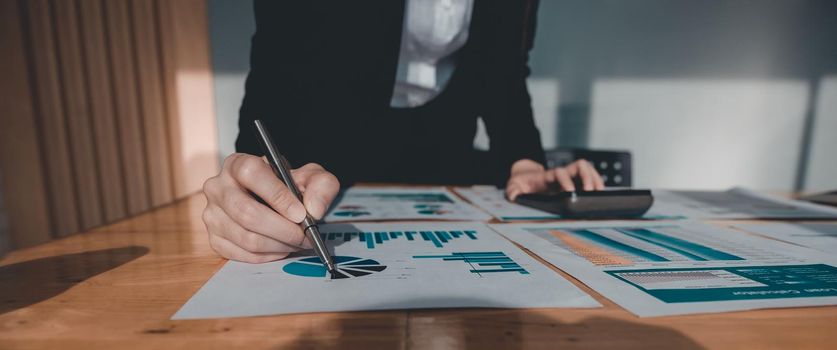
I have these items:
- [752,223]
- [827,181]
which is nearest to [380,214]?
[752,223]

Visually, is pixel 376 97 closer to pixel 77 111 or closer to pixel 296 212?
pixel 296 212

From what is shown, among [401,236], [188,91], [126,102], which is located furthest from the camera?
[188,91]

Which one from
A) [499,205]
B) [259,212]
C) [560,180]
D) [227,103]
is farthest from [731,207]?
[227,103]

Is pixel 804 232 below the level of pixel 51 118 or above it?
below

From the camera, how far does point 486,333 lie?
26 cm

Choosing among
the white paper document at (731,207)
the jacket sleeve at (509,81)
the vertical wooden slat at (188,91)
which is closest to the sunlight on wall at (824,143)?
the white paper document at (731,207)

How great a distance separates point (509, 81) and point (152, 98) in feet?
4.14

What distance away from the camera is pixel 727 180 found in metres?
2.13

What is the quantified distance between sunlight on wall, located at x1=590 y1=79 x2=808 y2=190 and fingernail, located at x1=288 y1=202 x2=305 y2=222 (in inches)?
79.5

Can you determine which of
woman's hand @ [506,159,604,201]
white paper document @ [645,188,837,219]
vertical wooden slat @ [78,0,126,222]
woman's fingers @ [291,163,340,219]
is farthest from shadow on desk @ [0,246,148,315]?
vertical wooden slat @ [78,0,126,222]

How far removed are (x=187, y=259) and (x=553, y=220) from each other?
505mm

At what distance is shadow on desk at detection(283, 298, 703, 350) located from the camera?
25cm

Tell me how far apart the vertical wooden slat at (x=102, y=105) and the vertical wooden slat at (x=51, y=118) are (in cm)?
11

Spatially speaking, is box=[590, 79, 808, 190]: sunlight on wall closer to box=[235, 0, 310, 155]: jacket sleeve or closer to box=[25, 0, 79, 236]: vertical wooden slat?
box=[235, 0, 310, 155]: jacket sleeve
